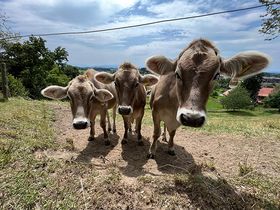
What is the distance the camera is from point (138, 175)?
482 cm

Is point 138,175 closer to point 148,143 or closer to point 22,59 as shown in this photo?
point 148,143

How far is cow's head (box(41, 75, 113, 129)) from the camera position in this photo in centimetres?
568

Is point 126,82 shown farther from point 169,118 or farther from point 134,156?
point 134,156

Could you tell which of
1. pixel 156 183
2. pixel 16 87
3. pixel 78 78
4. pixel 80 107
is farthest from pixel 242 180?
pixel 16 87

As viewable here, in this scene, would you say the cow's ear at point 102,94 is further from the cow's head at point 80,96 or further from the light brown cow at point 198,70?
the light brown cow at point 198,70

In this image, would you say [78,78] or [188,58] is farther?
[78,78]

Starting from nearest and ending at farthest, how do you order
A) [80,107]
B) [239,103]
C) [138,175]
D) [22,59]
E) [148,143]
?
[138,175], [80,107], [148,143], [22,59], [239,103]

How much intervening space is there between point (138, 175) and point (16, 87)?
56.2ft

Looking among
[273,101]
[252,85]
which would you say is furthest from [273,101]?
[252,85]

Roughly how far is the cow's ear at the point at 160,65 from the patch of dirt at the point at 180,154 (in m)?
1.84

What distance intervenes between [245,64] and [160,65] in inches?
60.0

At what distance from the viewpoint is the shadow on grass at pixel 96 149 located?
5707 mm

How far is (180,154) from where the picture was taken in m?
6.56

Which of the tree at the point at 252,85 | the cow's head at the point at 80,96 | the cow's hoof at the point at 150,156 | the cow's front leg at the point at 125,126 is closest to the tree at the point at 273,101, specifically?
the tree at the point at 252,85
